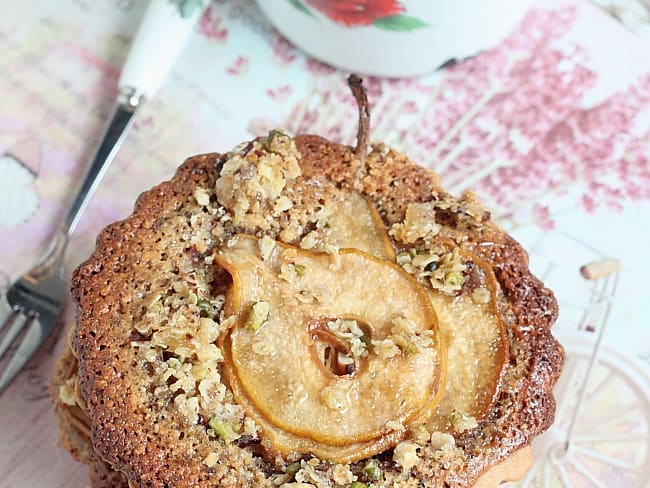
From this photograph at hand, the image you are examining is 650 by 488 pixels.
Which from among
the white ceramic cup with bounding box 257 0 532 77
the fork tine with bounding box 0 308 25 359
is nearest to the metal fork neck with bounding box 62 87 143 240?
the fork tine with bounding box 0 308 25 359

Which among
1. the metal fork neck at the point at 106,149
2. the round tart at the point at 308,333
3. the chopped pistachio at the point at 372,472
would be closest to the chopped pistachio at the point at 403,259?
the round tart at the point at 308,333

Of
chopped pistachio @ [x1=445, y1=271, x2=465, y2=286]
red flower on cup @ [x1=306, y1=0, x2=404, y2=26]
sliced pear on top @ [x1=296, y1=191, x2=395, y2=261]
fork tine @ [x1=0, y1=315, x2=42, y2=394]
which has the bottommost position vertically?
fork tine @ [x1=0, y1=315, x2=42, y2=394]

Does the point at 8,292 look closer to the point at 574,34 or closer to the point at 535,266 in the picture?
the point at 535,266

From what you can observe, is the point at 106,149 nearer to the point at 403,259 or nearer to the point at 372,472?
the point at 403,259

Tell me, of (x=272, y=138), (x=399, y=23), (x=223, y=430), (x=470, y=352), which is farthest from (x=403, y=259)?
(x=399, y=23)

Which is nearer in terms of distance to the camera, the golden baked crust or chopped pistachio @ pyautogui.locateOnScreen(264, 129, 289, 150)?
the golden baked crust

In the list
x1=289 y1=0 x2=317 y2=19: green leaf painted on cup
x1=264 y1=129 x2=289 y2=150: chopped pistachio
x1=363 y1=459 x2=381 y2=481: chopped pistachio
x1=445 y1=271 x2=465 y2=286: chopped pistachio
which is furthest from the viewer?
x1=289 y1=0 x2=317 y2=19: green leaf painted on cup

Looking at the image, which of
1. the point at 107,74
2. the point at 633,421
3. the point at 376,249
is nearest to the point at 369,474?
the point at 376,249

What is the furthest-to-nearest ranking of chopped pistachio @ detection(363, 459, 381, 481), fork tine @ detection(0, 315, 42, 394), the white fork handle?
the white fork handle, fork tine @ detection(0, 315, 42, 394), chopped pistachio @ detection(363, 459, 381, 481)

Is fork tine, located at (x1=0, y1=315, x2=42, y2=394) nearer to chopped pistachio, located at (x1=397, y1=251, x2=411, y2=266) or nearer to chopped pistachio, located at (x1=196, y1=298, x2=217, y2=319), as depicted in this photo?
chopped pistachio, located at (x1=196, y1=298, x2=217, y2=319)
